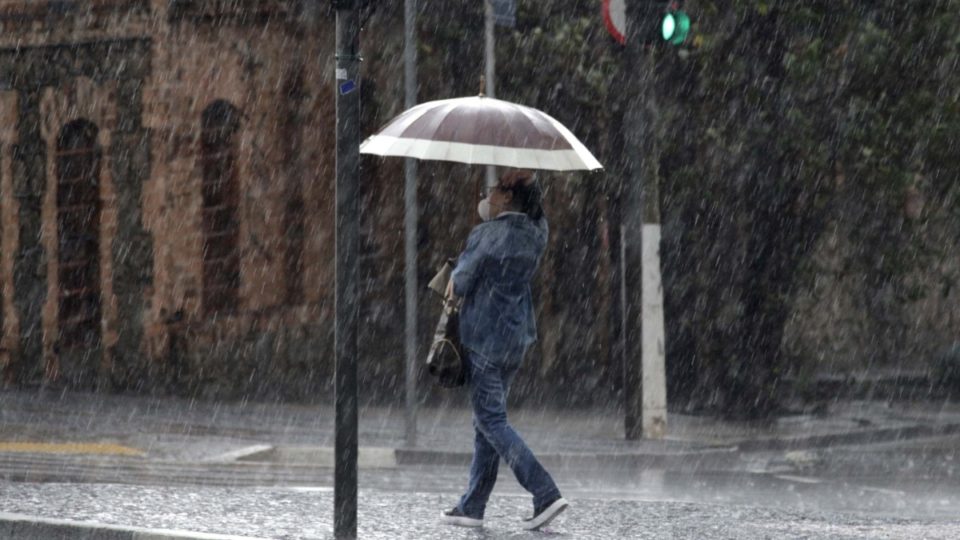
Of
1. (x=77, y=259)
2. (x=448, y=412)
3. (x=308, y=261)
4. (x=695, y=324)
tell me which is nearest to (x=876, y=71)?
(x=695, y=324)

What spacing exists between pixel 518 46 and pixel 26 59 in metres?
6.20

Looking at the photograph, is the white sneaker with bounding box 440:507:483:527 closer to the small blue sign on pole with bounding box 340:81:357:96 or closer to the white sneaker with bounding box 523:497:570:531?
the white sneaker with bounding box 523:497:570:531

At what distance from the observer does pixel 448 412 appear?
2002 centimetres

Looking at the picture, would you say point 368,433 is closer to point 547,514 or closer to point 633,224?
point 633,224

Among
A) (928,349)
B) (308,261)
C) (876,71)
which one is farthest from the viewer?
(928,349)

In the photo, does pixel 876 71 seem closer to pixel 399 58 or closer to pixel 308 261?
pixel 399 58

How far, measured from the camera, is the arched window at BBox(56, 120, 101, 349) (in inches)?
917

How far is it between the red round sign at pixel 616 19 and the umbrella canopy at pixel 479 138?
7.27m

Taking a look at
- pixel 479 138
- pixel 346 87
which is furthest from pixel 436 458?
pixel 346 87

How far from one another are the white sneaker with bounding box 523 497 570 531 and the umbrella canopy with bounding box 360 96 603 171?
5.45ft

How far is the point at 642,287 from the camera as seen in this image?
1744 cm

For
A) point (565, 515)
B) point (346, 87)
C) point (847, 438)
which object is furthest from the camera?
point (847, 438)

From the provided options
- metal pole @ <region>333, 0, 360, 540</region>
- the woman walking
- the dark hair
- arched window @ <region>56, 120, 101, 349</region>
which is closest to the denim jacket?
the woman walking

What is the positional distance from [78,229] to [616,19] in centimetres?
869
